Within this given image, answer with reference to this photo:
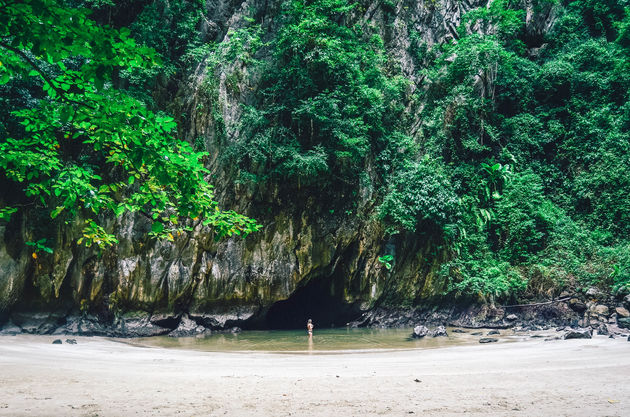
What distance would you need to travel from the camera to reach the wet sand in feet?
12.1

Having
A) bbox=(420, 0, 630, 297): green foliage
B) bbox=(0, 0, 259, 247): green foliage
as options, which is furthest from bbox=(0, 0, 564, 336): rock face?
bbox=(0, 0, 259, 247): green foliage

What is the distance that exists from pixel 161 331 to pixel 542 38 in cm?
2573

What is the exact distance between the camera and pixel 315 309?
1903 cm

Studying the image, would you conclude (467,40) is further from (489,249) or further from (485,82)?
(489,249)

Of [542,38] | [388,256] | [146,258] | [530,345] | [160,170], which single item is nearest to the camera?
[160,170]

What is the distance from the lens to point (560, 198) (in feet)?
63.3

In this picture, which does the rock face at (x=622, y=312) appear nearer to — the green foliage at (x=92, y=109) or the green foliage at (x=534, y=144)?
the green foliage at (x=534, y=144)

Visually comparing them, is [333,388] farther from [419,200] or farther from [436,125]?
[436,125]

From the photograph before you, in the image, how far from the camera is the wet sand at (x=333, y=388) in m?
3.68

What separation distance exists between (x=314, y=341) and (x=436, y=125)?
472 inches

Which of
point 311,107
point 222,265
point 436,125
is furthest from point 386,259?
point 311,107

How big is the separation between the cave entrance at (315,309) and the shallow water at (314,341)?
232 cm

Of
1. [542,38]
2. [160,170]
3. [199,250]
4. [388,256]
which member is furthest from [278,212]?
[542,38]

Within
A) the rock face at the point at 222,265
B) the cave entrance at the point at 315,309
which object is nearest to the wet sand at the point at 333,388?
the rock face at the point at 222,265
